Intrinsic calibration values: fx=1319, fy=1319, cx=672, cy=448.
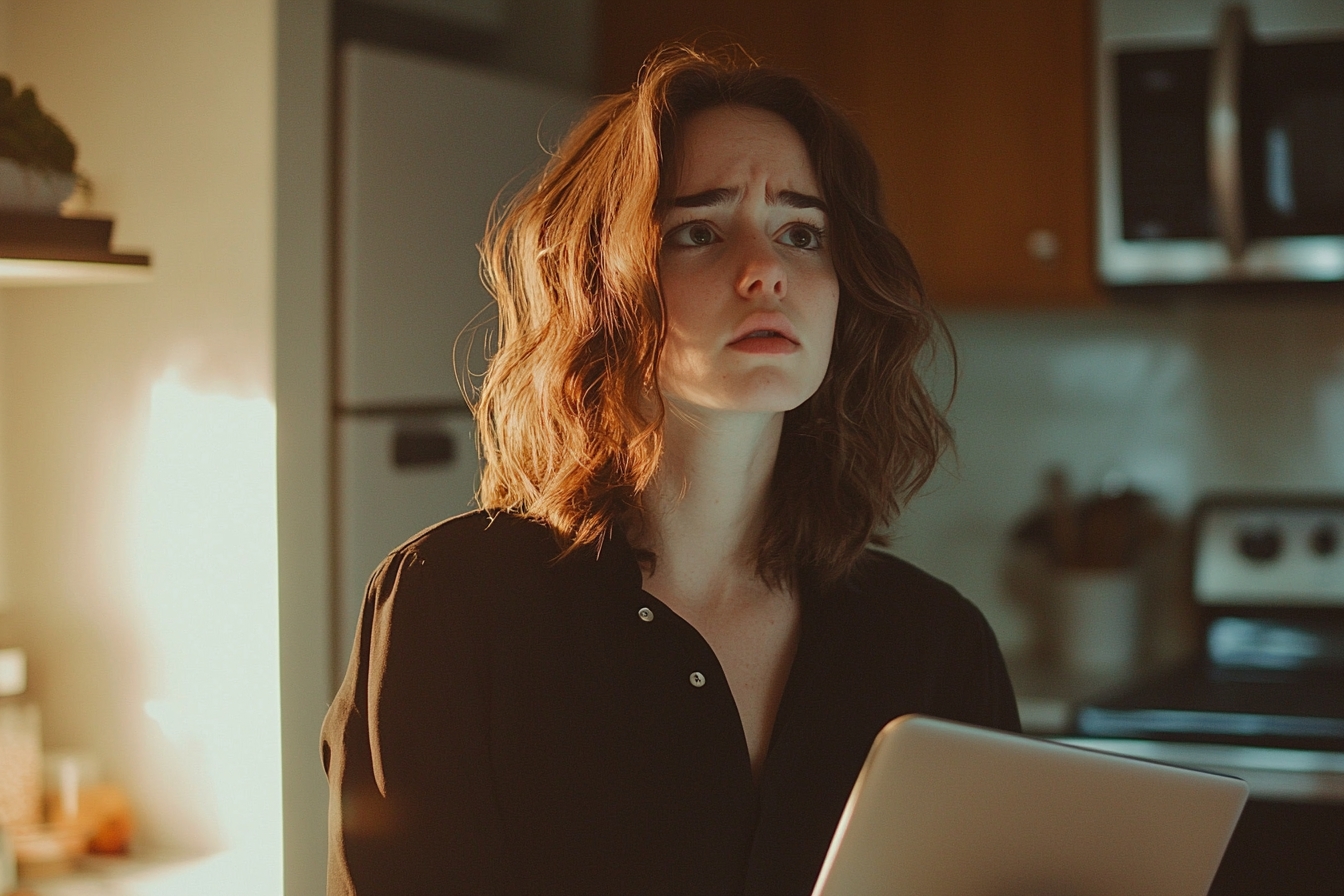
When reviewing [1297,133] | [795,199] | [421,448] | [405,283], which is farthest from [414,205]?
[1297,133]

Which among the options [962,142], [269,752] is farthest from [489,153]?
[269,752]

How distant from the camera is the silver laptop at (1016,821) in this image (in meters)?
0.81

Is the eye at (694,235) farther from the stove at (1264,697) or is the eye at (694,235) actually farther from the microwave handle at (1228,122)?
the microwave handle at (1228,122)

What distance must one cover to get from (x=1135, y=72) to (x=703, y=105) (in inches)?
48.6

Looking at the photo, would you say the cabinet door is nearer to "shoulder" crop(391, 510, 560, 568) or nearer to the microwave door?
"shoulder" crop(391, 510, 560, 568)

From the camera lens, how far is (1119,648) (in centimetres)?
239

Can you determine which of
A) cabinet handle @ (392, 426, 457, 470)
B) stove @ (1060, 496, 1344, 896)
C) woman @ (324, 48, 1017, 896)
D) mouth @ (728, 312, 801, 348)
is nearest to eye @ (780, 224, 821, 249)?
woman @ (324, 48, 1017, 896)

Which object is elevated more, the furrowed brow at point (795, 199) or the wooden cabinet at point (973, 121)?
the wooden cabinet at point (973, 121)

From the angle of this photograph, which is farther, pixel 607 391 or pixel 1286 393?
pixel 1286 393

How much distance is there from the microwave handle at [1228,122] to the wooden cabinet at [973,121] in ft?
0.77

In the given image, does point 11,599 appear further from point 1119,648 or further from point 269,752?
point 1119,648

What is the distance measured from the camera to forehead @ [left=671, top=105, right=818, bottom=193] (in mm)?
1132

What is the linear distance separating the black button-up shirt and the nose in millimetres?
254

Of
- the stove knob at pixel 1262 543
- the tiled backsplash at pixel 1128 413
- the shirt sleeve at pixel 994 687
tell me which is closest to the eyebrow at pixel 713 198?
the shirt sleeve at pixel 994 687
